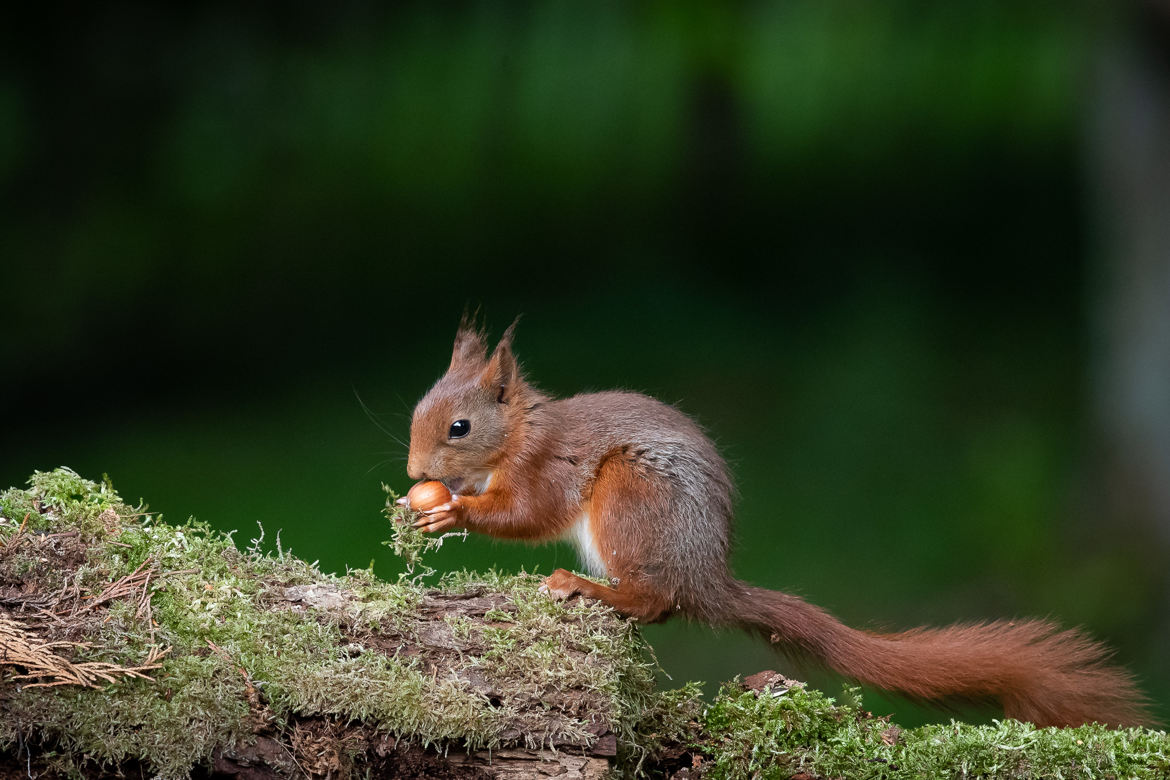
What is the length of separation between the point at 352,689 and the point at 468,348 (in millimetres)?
1227

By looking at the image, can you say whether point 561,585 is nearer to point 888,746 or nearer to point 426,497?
point 426,497

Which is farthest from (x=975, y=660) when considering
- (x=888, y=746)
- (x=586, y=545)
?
(x=586, y=545)

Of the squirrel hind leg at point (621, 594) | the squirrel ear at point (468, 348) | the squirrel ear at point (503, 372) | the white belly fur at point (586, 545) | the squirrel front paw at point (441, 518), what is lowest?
the squirrel hind leg at point (621, 594)

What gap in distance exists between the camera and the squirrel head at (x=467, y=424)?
300 cm

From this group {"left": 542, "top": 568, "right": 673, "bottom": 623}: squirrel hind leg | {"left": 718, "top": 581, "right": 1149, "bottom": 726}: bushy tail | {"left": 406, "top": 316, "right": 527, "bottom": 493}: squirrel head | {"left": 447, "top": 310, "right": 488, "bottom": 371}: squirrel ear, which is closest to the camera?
{"left": 542, "top": 568, "right": 673, "bottom": 623}: squirrel hind leg

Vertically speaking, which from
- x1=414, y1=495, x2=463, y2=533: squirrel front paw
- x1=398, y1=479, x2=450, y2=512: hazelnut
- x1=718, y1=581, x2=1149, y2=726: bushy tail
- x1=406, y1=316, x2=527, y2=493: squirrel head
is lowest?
x1=718, y1=581, x2=1149, y2=726: bushy tail

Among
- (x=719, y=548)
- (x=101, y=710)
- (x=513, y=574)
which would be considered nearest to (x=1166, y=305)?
(x=719, y=548)

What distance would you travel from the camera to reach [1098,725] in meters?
2.50

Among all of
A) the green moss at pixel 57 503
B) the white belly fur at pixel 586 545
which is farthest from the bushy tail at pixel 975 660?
the green moss at pixel 57 503

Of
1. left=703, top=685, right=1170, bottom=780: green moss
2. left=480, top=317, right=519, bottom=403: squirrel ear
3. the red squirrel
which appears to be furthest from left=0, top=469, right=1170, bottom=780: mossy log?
left=480, top=317, right=519, bottom=403: squirrel ear

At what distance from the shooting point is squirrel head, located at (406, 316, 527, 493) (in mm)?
3000

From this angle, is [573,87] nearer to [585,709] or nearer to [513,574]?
[513,574]

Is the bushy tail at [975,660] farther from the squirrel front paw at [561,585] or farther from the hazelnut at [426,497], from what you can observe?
the hazelnut at [426,497]

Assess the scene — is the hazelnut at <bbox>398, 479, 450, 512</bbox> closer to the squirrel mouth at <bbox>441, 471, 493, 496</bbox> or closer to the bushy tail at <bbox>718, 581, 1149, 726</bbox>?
the squirrel mouth at <bbox>441, 471, 493, 496</bbox>
